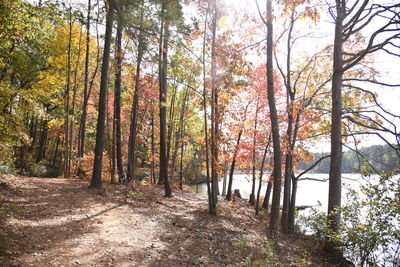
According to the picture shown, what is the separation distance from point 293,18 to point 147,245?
10.6m

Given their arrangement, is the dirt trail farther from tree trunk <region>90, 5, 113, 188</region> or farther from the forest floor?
tree trunk <region>90, 5, 113, 188</region>

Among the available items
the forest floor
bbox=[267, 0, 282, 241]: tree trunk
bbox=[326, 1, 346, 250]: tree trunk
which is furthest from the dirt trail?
bbox=[326, 1, 346, 250]: tree trunk

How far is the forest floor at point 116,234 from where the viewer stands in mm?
4949

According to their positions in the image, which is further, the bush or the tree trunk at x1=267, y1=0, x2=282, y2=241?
the tree trunk at x1=267, y1=0, x2=282, y2=241

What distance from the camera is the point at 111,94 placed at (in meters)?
18.6

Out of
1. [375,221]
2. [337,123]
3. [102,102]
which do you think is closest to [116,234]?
[102,102]

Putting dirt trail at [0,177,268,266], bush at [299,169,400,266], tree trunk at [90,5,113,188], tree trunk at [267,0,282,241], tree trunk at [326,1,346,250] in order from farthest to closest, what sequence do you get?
1. tree trunk at [90,5,113,188]
2. tree trunk at [326,1,346,250]
3. tree trunk at [267,0,282,241]
4. dirt trail at [0,177,268,266]
5. bush at [299,169,400,266]

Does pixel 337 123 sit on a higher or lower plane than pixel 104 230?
higher

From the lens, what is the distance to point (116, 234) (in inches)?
248

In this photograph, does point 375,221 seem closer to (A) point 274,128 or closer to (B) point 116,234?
Result: (A) point 274,128

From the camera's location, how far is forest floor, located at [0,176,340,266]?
4949mm

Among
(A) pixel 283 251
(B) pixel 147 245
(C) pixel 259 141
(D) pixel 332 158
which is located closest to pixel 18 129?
(B) pixel 147 245

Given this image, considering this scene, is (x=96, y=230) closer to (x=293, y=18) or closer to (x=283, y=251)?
(x=283, y=251)

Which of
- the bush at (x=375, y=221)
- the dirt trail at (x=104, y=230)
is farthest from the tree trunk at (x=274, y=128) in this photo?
the bush at (x=375, y=221)
